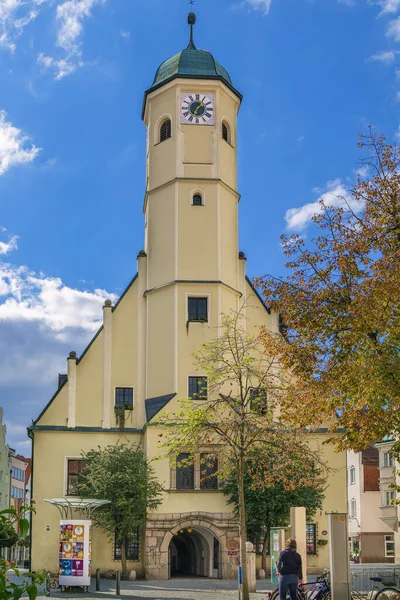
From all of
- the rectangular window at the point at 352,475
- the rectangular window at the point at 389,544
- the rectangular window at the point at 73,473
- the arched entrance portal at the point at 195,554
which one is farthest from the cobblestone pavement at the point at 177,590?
the rectangular window at the point at 352,475

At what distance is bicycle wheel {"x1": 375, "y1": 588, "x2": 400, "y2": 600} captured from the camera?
18062 millimetres

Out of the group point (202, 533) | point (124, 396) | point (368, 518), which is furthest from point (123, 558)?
point (368, 518)

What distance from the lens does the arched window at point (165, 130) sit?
4284 cm

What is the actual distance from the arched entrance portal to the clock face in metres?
19.5

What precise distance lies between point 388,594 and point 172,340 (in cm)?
2241

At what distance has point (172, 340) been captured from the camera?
3972 cm

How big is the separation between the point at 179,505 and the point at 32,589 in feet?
108

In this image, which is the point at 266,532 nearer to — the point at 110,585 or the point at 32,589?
the point at 110,585

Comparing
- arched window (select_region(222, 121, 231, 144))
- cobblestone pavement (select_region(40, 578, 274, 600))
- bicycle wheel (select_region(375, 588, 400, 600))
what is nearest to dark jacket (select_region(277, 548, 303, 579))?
bicycle wheel (select_region(375, 588, 400, 600))

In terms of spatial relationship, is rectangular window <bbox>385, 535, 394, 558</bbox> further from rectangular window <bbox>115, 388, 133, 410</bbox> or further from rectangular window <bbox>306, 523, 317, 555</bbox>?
rectangular window <bbox>115, 388, 133, 410</bbox>

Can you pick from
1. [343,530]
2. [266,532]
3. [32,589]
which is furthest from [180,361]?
[32,589]

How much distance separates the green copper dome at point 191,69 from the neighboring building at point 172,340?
0.09 meters

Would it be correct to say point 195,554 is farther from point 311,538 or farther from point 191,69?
point 191,69

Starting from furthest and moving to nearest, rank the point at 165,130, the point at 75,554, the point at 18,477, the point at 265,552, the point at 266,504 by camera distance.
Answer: the point at 18,477, the point at 165,130, the point at 265,552, the point at 266,504, the point at 75,554
